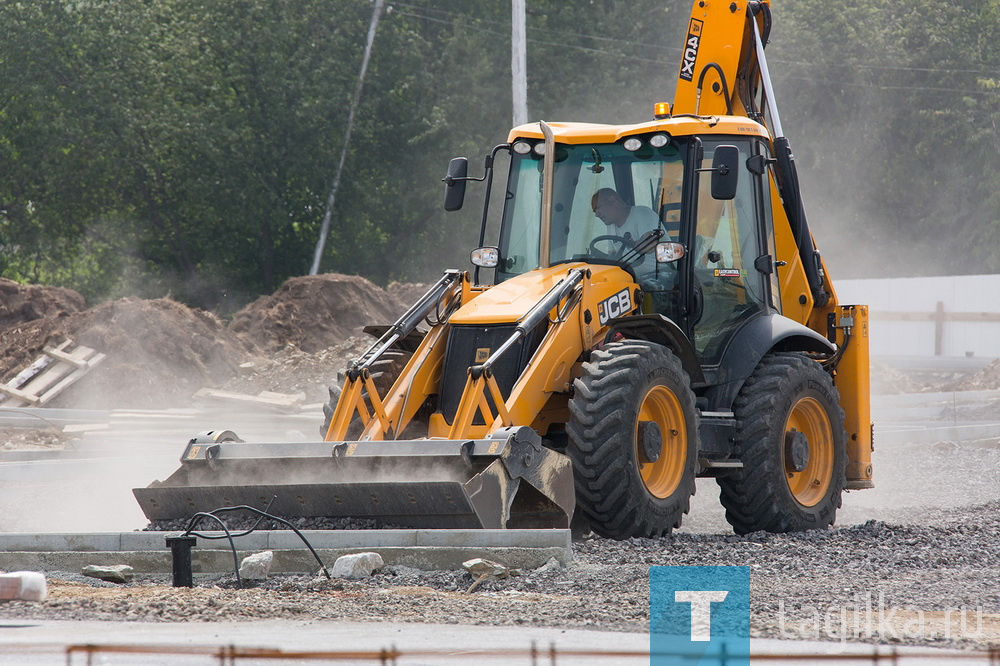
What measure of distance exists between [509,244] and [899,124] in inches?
1300

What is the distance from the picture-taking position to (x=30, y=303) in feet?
70.2

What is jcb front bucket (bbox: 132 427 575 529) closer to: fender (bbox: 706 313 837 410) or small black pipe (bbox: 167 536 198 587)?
small black pipe (bbox: 167 536 198 587)

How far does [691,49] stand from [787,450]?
12.6 feet

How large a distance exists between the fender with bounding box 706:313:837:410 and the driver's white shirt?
1.05 m

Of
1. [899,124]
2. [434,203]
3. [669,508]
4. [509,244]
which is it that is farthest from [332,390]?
[899,124]

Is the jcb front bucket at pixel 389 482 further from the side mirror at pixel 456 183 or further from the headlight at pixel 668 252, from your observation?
the side mirror at pixel 456 183

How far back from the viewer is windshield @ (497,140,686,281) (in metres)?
9.27

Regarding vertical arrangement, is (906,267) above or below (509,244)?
above

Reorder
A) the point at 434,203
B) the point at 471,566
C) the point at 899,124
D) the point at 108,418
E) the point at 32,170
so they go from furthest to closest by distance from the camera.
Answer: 1. the point at 899,124
2. the point at 434,203
3. the point at 32,170
4. the point at 108,418
5. the point at 471,566

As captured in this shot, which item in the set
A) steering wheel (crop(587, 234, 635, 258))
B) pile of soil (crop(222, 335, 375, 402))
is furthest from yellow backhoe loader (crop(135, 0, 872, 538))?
pile of soil (crop(222, 335, 375, 402))

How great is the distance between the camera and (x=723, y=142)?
31.2 ft

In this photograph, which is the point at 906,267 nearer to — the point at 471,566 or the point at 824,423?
the point at 824,423

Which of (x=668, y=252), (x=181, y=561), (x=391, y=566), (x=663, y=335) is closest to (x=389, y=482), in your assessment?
(x=391, y=566)

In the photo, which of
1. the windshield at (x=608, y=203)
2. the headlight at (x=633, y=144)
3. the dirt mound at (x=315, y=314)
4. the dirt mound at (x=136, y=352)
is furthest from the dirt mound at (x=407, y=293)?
the headlight at (x=633, y=144)
